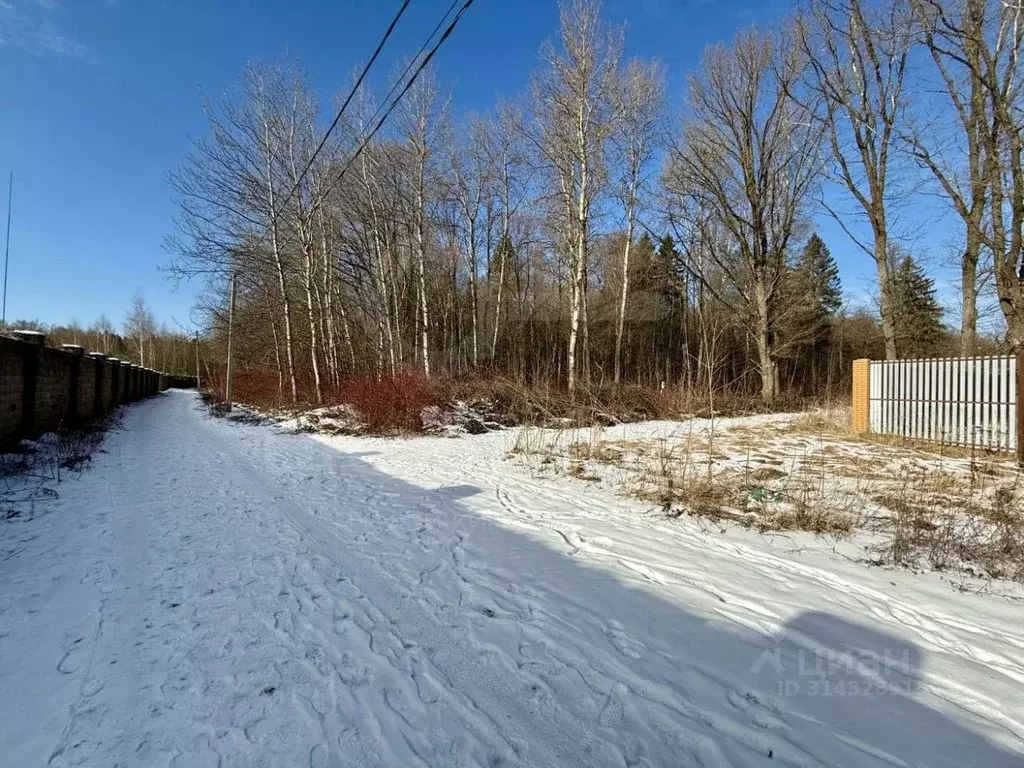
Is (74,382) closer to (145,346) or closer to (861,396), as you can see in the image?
(861,396)

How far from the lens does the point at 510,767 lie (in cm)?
194

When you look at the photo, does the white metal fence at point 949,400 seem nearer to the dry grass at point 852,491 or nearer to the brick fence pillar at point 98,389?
the dry grass at point 852,491

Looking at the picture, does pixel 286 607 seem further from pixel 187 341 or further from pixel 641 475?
pixel 187 341

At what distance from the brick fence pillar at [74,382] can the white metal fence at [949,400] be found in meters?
20.1

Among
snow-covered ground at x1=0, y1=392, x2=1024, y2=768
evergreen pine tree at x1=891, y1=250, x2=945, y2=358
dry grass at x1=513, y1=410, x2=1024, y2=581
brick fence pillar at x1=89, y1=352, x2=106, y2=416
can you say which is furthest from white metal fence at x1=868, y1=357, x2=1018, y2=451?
brick fence pillar at x1=89, y1=352, x2=106, y2=416

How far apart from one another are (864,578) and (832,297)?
43177mm

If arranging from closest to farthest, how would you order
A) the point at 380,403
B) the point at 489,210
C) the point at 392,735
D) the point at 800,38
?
the point at 392,735
the point at 380,403
the point at 800,38
the point at 489,210

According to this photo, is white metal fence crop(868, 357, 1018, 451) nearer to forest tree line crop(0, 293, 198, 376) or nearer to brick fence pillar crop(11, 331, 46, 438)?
brick fence pillar crop(11, 331, 46, 438)

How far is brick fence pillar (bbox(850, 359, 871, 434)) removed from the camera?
12781 millimetres

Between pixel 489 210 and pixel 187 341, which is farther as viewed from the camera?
pixel 187 341

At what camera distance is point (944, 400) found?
10797mm

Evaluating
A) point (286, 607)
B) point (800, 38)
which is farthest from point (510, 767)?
point (800, 38)

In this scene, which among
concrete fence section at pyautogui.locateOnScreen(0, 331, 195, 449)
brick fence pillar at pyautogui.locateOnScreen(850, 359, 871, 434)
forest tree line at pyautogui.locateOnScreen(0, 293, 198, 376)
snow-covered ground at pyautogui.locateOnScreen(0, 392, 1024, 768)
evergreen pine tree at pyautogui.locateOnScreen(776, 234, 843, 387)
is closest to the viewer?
snow-covered ground at pyautogui.locateOnScreen(0, 392, 1024, 768)

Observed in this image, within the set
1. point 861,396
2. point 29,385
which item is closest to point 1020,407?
point 861,396
